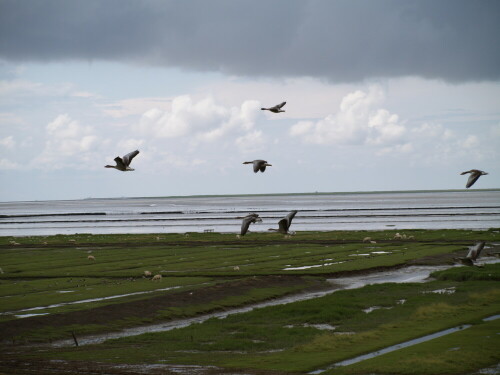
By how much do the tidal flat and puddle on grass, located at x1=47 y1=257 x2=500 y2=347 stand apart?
58 cm

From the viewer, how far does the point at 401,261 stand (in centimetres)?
5928

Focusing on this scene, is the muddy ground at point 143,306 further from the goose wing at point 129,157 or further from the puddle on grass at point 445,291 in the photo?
the goose wing at point 129,157

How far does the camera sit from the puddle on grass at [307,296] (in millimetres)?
32719

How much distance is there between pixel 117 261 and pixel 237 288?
21.9 meters

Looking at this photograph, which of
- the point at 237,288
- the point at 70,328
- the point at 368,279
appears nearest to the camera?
the point at 70,328

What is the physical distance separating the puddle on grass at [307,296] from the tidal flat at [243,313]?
58cm

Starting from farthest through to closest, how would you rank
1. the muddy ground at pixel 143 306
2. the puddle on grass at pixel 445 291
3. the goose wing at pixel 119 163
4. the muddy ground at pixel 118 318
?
the puddle on grass at pixel 445 291 < the muddy ground at pixel 143 306 < the muddy ground at pixel 118 318 < the goose wing at pixel 119 163

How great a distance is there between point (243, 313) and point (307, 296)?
7.90 metres

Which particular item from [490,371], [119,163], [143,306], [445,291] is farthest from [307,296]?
[119,163]

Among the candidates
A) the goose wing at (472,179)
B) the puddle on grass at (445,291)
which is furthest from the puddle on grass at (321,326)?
the goose wing at (472,179)

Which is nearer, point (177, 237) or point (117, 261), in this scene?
point (117, 261)

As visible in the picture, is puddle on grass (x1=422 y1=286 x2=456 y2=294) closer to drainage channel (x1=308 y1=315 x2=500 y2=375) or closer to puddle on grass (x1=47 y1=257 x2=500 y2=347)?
puddle on grass (x1=47 y1=257 x2=500 y2=347)

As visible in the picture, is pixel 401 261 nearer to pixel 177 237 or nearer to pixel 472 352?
pixel 472 352

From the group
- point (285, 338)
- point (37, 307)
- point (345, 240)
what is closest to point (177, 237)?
point (345, 240)
